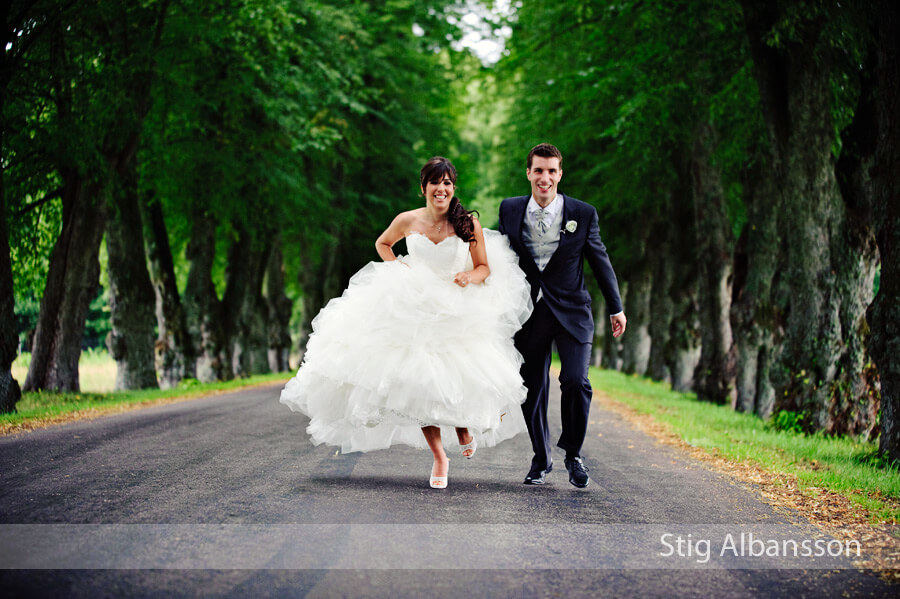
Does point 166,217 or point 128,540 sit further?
point 166,217

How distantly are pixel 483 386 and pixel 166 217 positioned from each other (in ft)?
69.0

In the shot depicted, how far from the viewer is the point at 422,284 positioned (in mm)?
6176

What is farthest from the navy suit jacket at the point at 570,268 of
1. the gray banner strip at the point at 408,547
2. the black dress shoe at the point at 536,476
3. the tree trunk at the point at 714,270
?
the tree trunk at the point at 714,270

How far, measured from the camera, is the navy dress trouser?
6.42 meters

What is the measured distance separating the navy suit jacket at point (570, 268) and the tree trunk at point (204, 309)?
A: 56.6ft

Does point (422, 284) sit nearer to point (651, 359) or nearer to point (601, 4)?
point (601, 4)

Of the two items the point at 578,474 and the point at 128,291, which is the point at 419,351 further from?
the point at 128,291

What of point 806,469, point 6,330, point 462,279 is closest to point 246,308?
point 6,330

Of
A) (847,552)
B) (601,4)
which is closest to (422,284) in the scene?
(847,552)

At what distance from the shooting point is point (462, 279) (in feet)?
20.3

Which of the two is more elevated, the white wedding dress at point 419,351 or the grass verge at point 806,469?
the white wedding dress at point 419,351

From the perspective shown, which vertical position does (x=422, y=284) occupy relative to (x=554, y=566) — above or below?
above

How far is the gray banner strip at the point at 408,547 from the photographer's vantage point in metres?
3.97

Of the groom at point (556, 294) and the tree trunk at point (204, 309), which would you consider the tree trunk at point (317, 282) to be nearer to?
the tree trunk at point (204, 309)
